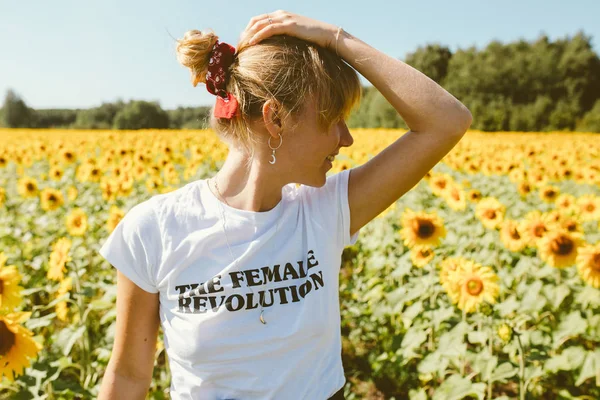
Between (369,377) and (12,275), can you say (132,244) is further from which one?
(369,377)

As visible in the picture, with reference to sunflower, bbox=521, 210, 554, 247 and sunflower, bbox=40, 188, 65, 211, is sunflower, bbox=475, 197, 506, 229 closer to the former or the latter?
sunflower, bbox=521, 210, 554, 247

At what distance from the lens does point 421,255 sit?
354cm

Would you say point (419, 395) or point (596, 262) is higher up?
point (596, 262)

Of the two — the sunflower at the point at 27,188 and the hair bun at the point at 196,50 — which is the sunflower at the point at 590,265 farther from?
the sunflower at the point at 27,188

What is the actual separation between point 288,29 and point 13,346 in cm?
154

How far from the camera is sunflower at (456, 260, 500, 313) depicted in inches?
107

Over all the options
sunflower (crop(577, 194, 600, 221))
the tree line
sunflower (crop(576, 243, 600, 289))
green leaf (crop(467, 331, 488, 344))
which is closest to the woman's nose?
green leaf (crop(467, 331, 488, 344))

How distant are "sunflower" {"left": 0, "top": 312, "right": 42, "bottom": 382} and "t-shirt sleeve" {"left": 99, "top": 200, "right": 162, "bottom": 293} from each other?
646 mm

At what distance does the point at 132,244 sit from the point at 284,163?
53 cm

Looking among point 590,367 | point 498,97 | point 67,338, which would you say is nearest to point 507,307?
point 590,367

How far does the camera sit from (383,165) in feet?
5.39

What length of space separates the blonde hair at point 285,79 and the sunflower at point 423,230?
2068 millimetres

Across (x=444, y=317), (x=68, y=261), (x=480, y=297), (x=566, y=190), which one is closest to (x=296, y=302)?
(x=480, y=297)

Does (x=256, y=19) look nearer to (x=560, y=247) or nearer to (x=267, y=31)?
(x=267, y=31)
